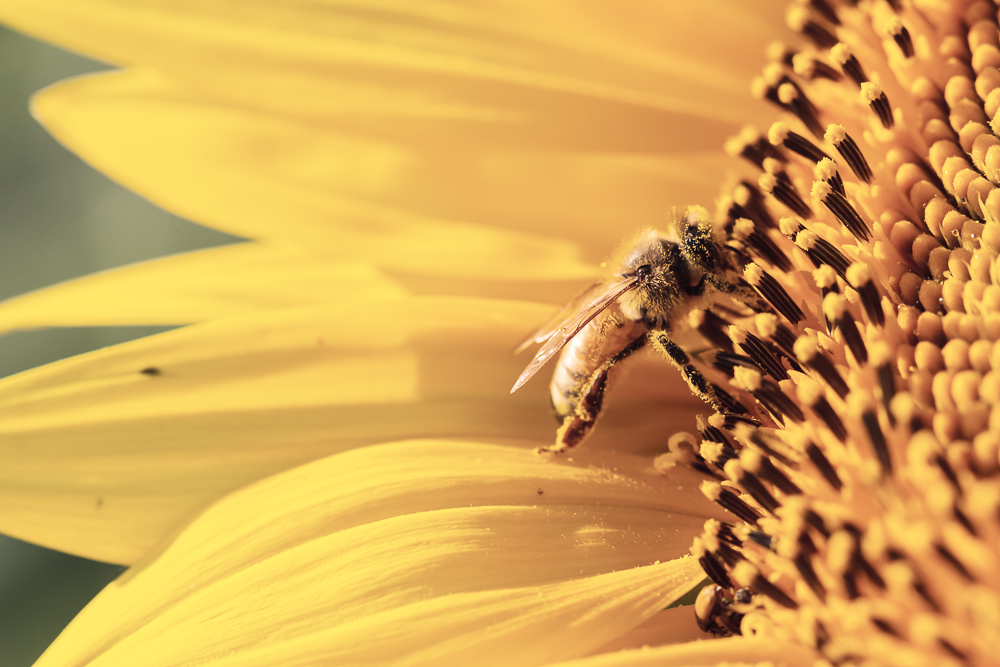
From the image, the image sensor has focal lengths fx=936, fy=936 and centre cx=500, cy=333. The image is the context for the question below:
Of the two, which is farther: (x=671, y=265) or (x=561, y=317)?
(x=561, y=317)

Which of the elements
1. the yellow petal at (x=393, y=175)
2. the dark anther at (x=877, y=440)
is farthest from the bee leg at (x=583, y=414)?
the dark anther at (x=877, y=440)

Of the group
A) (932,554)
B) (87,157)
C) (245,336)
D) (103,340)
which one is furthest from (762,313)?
(103,340)

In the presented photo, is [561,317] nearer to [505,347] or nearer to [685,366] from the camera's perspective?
[505,347]

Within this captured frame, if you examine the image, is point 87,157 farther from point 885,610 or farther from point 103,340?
point 885,610

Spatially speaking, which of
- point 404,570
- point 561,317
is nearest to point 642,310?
point 561,317

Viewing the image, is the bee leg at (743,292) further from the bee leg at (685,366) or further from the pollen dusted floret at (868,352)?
the bee leg at (685,366)
